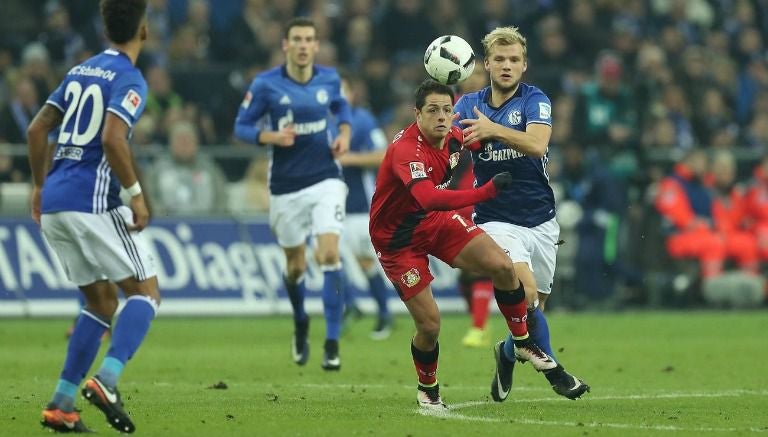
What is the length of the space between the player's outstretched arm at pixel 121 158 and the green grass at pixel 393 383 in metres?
1.23

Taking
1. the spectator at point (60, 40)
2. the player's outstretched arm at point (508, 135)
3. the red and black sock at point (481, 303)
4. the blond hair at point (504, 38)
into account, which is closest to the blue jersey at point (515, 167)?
the player's outstretched arm at point (508, 135)

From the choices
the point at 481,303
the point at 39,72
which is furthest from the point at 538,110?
the point at 39,72

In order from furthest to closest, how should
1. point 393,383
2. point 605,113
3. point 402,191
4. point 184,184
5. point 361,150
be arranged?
point 605,113
point 184,184
point 361,150
point 393,383
point 402,191

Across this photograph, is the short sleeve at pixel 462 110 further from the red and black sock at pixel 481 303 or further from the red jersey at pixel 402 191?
the red and black sock at pixel 481 303

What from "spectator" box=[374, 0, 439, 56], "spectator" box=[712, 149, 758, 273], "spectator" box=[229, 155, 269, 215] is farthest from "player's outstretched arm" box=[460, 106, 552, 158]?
"spectator" box=[374, 0, 439, 56]

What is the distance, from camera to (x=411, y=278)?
29.5ft

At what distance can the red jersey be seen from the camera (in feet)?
29.5

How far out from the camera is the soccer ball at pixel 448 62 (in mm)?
9680

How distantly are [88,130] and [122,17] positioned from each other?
→ 0.64 meters

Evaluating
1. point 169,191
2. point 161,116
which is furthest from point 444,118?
point 161,116

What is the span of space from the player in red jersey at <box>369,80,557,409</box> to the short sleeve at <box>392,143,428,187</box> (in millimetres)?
12

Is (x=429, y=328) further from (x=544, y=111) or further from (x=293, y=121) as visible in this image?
(x=293, y=121)

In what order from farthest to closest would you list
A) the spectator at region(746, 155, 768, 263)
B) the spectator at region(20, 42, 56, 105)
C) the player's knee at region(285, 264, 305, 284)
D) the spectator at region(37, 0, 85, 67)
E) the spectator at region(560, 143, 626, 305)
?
the spectator at region(746, 155, 768, 263)
the spectator at region(37, 0, 85, 67)
the spectator at region(560, 143, 626, 305)
the spectator at region(20, 42, 56, 105)
the player's knee at region(285, 264, 305, 284)

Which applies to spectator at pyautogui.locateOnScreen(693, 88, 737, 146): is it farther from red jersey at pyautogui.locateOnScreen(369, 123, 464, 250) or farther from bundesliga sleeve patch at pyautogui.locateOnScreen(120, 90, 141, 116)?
bundesliga sleeve patch at pyautogui.locateOnScreen(120, 90, 141, 116)
